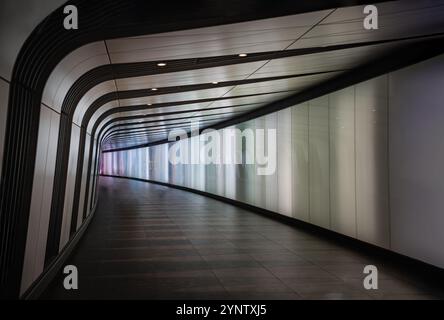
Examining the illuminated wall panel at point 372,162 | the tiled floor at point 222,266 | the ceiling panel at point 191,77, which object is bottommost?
the tiled floor at point 222,266

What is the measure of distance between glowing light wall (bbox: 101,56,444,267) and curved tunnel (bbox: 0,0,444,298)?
3 cm

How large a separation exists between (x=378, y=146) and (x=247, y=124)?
879cm

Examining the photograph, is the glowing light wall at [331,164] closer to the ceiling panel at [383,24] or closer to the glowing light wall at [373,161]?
the glowing light wall at [373,161]

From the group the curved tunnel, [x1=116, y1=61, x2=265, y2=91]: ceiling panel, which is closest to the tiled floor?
the curved tunnel

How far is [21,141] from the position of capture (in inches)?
181

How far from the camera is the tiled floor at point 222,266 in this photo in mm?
6000

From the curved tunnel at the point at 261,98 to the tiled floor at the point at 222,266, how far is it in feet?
1.01

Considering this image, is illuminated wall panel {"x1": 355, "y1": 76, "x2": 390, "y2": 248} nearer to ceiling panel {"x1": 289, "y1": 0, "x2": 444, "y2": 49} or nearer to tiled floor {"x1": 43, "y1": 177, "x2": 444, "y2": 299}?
tiled floor {"x1": 43, "y1": 177, "x2": 444, "y2": 299}

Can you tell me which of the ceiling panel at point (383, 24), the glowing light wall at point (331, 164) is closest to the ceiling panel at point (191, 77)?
the ceiling panel at point (383, 24)

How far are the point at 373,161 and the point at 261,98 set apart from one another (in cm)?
500
